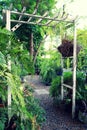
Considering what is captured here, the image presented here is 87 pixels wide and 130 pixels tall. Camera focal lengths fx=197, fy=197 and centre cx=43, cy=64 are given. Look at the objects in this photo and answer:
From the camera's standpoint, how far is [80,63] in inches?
148

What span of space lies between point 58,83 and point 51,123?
979mm

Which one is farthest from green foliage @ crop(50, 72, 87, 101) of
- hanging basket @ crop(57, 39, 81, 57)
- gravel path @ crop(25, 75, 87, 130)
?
hanging basket @ crop(57, 39, 81, 57)

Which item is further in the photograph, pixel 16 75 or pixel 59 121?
pixel 59 121

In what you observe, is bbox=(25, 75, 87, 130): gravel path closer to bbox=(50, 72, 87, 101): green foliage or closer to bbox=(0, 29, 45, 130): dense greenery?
bbox=(50, 72, 87, 101): green foliage

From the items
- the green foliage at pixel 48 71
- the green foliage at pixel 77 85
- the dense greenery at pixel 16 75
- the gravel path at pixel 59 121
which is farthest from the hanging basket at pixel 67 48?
the green foliage at pixel 48 71

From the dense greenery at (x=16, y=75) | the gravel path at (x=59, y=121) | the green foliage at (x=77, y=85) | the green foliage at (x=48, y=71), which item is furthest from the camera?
the green foliage at (x=48, y=71)

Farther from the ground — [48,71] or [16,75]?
[16,75]

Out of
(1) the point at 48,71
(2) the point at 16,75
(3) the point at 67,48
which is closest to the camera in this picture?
(2) the point at 16,75

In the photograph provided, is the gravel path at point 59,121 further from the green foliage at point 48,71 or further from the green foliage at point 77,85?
the green foliage at point 48,71

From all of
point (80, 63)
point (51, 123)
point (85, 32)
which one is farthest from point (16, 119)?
point (85, 32)

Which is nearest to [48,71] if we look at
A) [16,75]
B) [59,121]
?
[59,121]

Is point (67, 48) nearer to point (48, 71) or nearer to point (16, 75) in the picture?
point (16, 75)

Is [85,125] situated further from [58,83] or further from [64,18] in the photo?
[64,18]

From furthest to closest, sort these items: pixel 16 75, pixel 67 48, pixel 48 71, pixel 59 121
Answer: pixel 48 71, pixel 67 48, pixel 59 121, pixel 16 75
